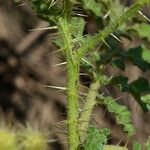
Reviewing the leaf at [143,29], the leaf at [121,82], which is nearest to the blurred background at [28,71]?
A: the leaf at [143,29]

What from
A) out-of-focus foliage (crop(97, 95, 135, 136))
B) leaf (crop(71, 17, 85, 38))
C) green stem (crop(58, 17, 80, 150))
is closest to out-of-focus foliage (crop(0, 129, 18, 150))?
green stem (crop(58, 17, 80, 150))

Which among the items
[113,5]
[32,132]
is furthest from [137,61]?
[32,132]

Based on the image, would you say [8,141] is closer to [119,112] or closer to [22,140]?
[22,140]

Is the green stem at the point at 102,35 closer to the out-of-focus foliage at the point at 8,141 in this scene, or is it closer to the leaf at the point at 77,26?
the leaf at the point at 77,26

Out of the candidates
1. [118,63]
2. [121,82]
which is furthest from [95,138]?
[118,63]

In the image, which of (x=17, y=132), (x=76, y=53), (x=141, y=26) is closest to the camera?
(x=17, y=132)

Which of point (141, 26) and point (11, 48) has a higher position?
point (141, 26)

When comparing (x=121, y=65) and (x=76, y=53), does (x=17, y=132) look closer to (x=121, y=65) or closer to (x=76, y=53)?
(x=76, y=53)
